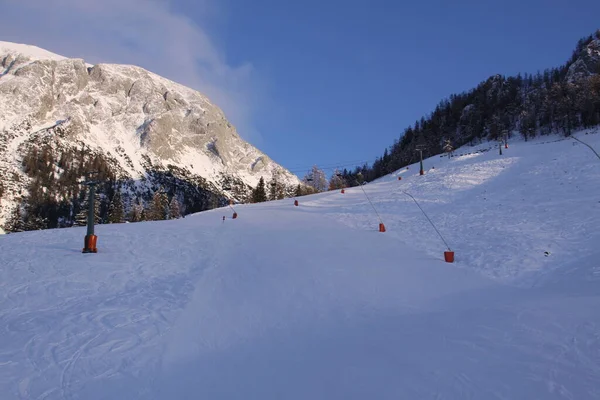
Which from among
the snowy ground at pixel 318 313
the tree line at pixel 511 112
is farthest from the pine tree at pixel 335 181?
the snowy ground at pixel 318 313

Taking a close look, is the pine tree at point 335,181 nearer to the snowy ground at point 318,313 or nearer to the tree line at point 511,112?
the tree line at point 511,112

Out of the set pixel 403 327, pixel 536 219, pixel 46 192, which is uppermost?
pixel 46 192

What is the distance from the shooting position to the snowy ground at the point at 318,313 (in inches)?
240

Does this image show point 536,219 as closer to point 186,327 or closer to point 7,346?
point 186,327

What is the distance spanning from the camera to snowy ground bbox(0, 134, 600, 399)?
6090 mm

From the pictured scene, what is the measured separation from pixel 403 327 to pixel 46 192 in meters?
182

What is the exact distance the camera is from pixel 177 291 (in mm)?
11406

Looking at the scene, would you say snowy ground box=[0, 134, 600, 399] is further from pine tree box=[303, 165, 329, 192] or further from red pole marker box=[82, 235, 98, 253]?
pine tree box=[303, 165, 329, 192]

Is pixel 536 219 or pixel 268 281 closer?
pixel 268 281

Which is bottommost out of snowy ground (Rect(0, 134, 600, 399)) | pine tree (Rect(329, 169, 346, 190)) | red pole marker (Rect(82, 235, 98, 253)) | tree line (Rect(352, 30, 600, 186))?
snowy ground (Rect(0, 134, 600, 399))

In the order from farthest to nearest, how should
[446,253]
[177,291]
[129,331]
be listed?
[446,253] < [177,291] < [129,331]

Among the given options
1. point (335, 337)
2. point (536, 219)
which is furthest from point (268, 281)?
point (536, 219)

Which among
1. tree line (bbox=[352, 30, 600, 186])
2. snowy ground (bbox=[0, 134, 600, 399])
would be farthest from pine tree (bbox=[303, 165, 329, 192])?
snowy ground (bbox=[0, 134, 600, 399])

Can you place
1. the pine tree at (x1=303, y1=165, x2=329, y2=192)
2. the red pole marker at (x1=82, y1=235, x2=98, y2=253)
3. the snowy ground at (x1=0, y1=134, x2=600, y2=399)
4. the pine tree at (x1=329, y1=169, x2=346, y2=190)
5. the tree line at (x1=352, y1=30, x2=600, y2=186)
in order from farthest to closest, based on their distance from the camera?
the pine tree at (x1=303, y1=165, x2=329, y2=192) → the pine tree at (x1=329, y1=169, x2=346, y2=190) → the tree line at (x1=352, y1=30, x2=600, y2=186) → the red pole marker at (x1=82, y1=235, x2=98, y2=253) → the snowy ground at (x1=0, y1=134, x2=600, y2=399)
